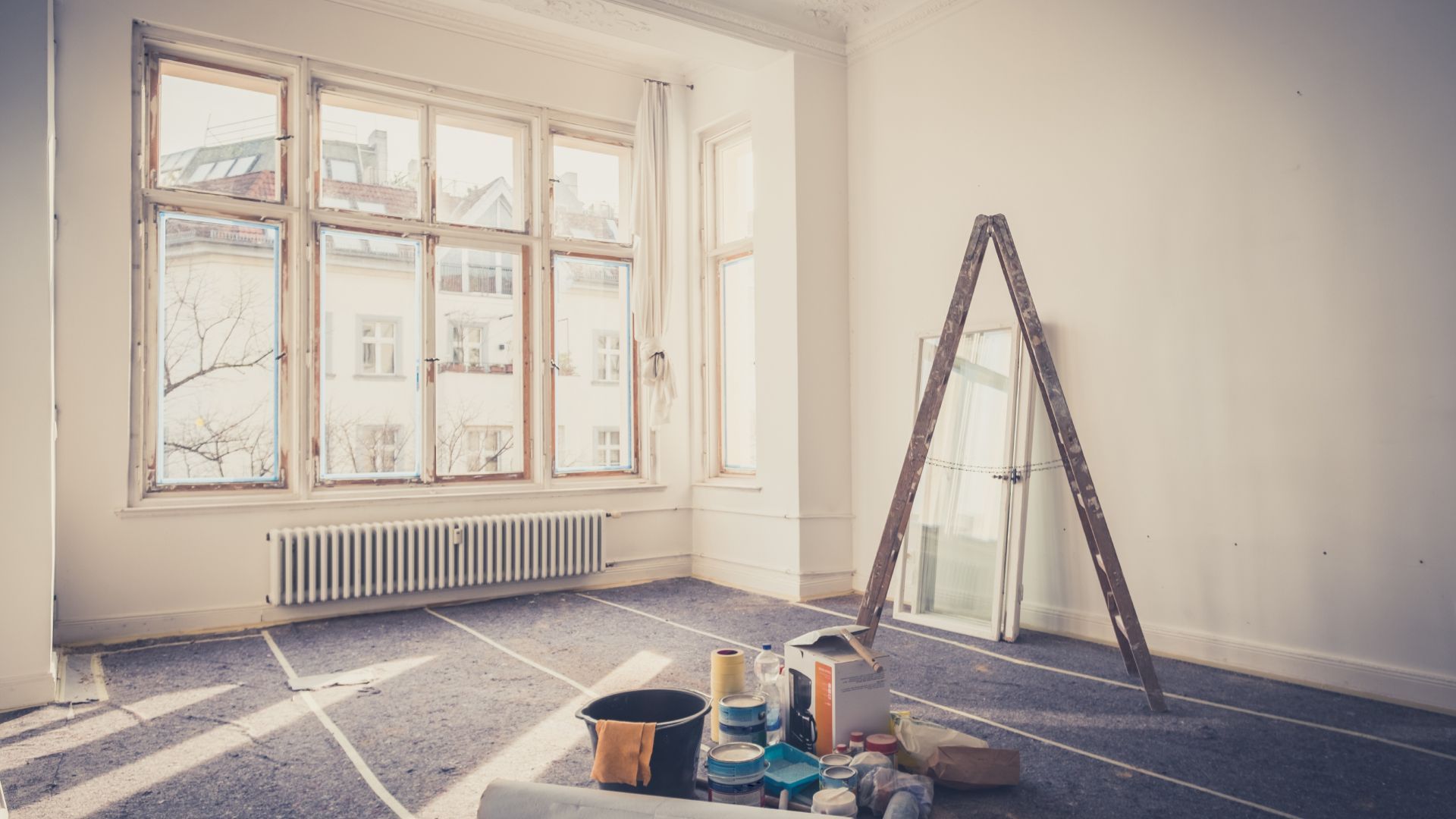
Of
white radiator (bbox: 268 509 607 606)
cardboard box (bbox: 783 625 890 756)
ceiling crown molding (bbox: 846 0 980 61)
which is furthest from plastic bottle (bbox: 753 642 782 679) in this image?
ceiling crown molding (bbox: 846 0 980 61)

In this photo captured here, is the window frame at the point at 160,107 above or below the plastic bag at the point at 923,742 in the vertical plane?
above

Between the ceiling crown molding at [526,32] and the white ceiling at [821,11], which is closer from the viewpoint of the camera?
the white ceiling at [821,11]

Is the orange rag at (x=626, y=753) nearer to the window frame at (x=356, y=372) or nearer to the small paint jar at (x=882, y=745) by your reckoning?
the small paint jar at (x=882, y=745)

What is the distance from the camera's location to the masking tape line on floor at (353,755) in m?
2.49

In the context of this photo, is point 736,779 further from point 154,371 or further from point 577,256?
point 577,256

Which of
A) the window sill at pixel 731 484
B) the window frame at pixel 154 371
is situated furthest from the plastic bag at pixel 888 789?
the window frame at pixel 154 371

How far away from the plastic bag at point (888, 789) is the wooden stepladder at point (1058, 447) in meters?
0.66

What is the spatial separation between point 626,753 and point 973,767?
3.38 ft

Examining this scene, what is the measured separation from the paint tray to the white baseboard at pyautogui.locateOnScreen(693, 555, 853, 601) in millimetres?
2798

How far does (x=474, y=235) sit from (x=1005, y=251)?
3.60 m

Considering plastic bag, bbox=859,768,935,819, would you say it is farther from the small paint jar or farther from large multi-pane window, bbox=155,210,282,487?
large multi-pane window, bbox=155,210,282,487

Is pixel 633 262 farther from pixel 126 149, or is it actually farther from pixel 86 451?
pixel 86 451

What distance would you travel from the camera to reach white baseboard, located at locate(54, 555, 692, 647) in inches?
179

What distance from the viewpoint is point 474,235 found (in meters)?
5.83
